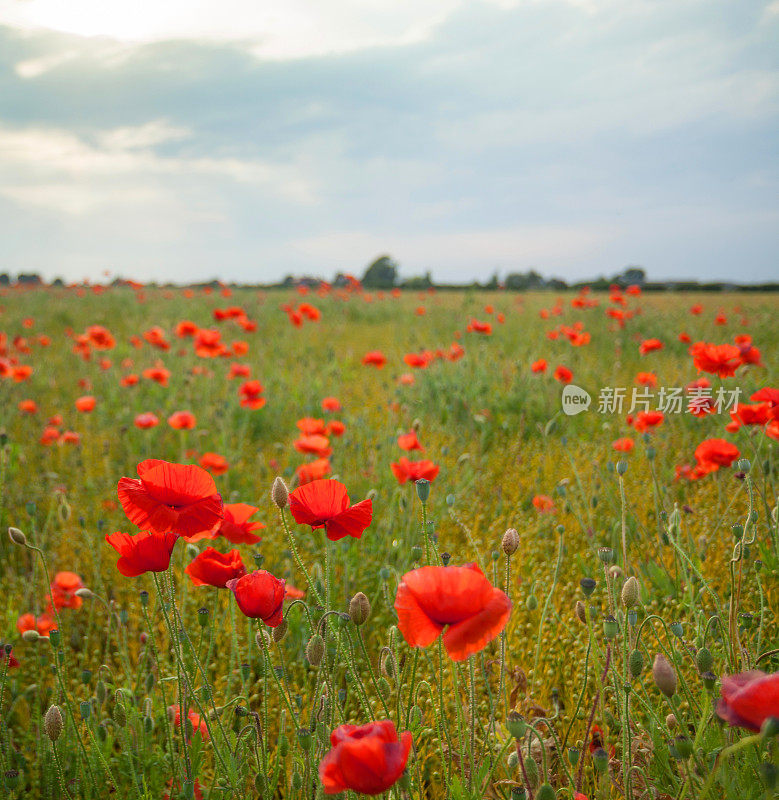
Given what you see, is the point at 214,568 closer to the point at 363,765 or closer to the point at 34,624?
the point at 363,765

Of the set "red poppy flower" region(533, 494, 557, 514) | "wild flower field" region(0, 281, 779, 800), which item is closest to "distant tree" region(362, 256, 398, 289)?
"wild flower field" region(0, 281, 779, 800)

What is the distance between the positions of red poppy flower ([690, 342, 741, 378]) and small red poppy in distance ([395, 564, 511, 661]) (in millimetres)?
1681

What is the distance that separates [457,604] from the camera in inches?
31.6

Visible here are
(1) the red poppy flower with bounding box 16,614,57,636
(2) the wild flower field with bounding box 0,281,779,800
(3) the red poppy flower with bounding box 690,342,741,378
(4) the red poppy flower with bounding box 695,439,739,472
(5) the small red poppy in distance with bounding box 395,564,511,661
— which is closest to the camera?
(5) the small red poppy in distance with bounding box 395,564,511,661

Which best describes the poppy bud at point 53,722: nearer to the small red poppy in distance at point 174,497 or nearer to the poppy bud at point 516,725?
the small red poppy in distance at point 174,497

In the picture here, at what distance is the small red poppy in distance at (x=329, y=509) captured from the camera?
1047 millimetres

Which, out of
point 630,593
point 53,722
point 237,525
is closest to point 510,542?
point 630,593

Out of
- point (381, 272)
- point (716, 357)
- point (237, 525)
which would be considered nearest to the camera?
point (237, 525)

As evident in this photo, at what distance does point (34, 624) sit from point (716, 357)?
7.79 ft

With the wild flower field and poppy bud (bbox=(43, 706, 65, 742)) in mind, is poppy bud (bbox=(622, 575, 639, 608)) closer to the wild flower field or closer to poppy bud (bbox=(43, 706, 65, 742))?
the wild flower field

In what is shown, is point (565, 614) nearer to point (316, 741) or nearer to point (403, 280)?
point (316, 741)

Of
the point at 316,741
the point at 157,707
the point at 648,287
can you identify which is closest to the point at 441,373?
the point at 157,707

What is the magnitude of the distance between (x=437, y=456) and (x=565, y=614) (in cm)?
121

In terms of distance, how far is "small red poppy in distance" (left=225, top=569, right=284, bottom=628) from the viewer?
950 mm
